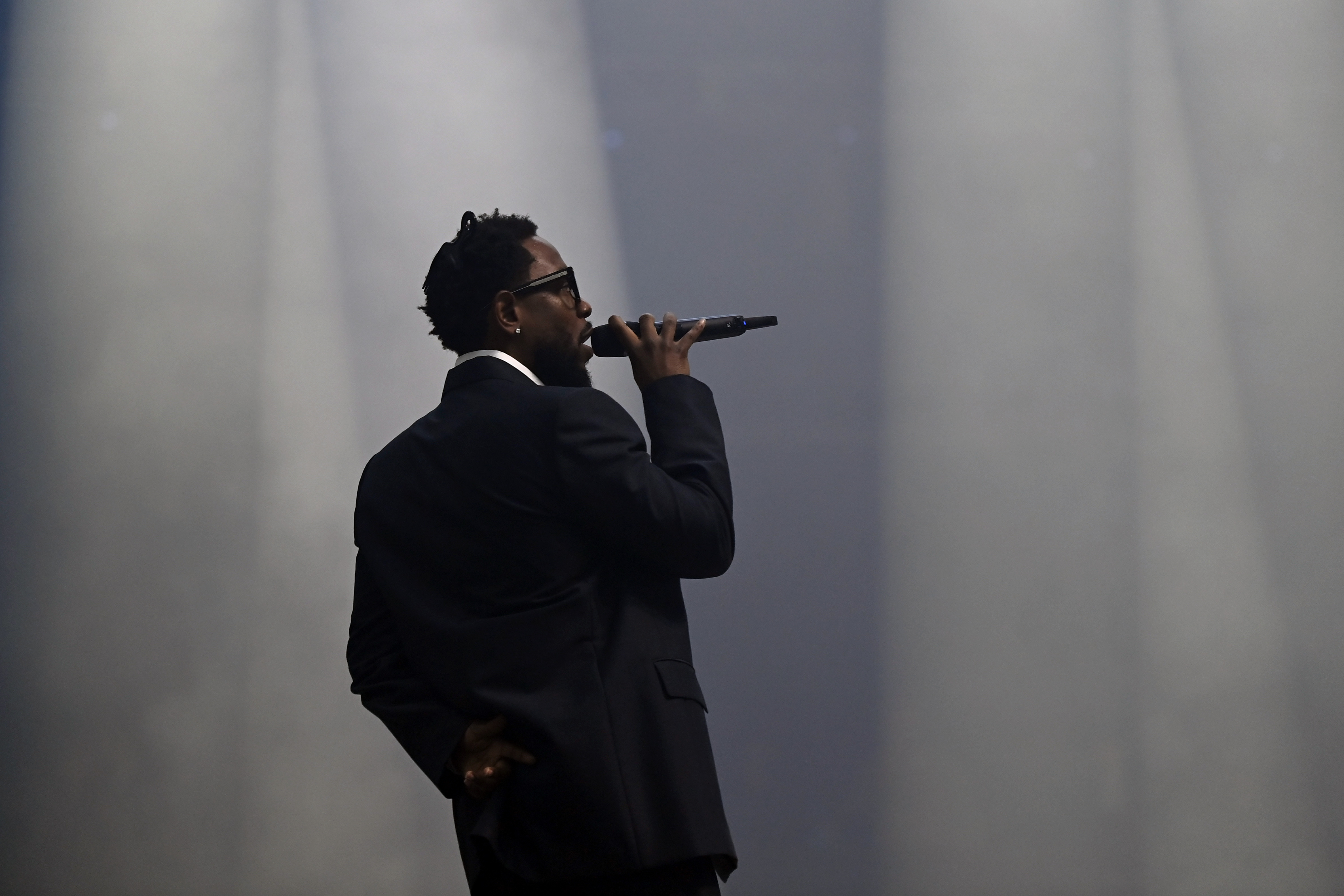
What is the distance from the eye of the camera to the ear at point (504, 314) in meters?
1.23

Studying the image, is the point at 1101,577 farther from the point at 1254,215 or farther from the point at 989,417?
the point at 1254,215

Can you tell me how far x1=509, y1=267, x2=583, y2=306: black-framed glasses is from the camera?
48.9 inches

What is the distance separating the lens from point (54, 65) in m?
2.52

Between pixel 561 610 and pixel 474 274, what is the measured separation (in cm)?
44

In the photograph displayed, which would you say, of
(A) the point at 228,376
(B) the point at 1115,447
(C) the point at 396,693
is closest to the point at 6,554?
(A) the point at 228,376

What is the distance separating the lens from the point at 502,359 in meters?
1.19

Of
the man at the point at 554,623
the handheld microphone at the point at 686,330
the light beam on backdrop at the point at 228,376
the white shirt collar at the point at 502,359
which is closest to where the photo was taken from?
the man at the point at 554,623

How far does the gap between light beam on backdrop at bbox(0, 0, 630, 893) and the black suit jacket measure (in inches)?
51.6

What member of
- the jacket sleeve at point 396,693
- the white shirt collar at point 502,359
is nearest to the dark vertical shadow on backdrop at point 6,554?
the jacket sleeve at point 396,693

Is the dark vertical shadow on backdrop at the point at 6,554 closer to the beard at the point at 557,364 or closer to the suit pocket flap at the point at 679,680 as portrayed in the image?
the beard at the point at 557,364

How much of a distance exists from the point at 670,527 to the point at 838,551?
143 cm

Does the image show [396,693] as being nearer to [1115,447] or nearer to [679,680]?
[679,680]

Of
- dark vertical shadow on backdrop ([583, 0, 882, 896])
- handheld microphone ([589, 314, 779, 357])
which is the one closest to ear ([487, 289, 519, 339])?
handheld microphone ([589, 314, 779, 357])

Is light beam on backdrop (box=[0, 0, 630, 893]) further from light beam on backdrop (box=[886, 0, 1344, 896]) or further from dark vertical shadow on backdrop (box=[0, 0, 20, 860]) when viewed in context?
light beam on backdrop (box=[886, 0, 1344, 896])
